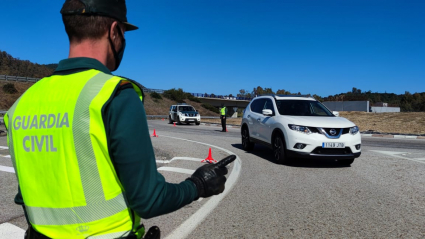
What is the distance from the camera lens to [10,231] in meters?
3.73

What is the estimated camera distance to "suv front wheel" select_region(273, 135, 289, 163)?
8.48 metres

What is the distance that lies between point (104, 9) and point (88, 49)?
0.19 meters

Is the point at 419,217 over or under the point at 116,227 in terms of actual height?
under

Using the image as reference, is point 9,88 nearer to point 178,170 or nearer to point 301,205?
point 178,170

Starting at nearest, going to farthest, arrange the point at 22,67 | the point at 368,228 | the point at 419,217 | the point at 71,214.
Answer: the point at 71,214, the point at 368,228, the point at 419,217, the point at 22,67

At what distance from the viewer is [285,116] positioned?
29.3 feet

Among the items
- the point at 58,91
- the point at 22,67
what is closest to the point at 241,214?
the point at 58,91

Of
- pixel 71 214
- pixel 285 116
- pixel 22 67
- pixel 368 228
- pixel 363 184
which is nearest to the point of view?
pixel 71 214

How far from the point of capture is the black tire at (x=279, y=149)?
27.8ft

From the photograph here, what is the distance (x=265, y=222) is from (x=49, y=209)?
3285mm

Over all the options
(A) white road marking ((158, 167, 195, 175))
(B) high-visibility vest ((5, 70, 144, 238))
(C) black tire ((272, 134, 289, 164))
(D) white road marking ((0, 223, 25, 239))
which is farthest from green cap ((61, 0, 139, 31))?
(C) black tire ((272, 134, 289, 164))

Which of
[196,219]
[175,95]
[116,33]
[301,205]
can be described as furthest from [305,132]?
[175,95]

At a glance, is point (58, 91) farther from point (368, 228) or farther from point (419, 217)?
point (419, 217)

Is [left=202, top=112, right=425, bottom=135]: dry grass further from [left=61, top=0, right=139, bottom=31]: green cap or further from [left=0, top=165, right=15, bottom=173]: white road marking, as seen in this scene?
[left=61, top=0, right=139, bottom=31]: green cap
